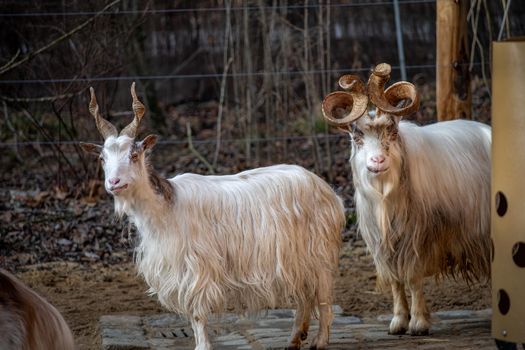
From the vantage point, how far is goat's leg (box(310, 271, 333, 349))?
646 cm

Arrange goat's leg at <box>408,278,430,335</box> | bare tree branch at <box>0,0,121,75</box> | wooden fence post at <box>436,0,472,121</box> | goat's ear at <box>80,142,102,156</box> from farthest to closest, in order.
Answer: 1. bare tree branch at <box>0,0,121,75</box>
2. wooden fence post at <box>436,0,472,121</box>
3. goat's leg at <box>408,278,430,335</box>
4. goat's ear at <box>80,142,102,156</box>

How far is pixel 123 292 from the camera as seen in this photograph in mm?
8289

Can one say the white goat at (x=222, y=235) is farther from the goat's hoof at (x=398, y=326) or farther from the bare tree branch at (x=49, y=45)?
the bare tree branch at (x=49, y=45)

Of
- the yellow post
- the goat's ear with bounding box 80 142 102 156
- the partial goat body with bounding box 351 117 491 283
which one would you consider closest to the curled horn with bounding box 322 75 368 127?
the partial goat body with bounding box 351 117 491 283

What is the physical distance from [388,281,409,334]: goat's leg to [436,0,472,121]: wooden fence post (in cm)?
199

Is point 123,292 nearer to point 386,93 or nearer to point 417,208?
point 417,208

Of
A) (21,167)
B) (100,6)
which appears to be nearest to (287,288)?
(100,6)

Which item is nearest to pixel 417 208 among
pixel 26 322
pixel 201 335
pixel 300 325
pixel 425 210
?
pixel 425 210

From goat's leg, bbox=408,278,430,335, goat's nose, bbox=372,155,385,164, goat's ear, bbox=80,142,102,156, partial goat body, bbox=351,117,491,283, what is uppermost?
goat's ear, bbox=80,142,102,156

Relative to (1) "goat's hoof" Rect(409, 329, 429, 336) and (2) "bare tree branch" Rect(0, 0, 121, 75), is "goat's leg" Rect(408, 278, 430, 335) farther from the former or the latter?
(2) "bare tree branch" Rect(0, 0, 121, 75)

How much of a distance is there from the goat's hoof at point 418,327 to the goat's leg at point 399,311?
8 centimetres

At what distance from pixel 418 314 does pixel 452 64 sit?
2.43 metres

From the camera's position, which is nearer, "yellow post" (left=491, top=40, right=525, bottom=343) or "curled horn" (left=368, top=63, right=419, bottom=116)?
"yellow post" (left=491, top=40, right=525, bottom=343)

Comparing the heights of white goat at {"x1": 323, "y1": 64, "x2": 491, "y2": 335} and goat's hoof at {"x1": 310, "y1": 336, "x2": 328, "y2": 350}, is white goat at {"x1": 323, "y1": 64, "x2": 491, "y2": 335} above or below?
above
